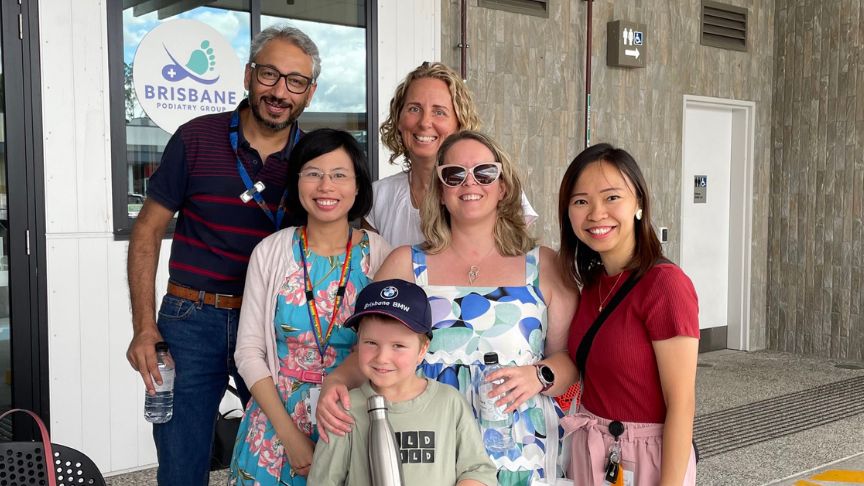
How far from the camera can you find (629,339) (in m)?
1.91

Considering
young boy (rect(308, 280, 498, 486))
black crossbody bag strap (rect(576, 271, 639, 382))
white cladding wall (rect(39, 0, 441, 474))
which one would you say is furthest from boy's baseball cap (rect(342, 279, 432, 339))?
white cladding wall (rect(39, 0, 441, 474))

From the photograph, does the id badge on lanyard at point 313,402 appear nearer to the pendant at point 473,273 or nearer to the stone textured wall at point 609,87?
the pendant at point 473,273

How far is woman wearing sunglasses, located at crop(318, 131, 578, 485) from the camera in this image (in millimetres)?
1971

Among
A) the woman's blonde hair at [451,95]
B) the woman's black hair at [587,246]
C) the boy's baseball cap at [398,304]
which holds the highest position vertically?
the woman's blonde hair at [451,95]

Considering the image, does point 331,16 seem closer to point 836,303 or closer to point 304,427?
point 304,427

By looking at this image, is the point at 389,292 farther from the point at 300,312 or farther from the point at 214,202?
the point at 214,202

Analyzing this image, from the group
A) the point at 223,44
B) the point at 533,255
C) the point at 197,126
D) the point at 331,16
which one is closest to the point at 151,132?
the point at 223,44

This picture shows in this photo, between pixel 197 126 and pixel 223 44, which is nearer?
pixel 197 126

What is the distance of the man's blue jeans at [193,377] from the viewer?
2422 mm

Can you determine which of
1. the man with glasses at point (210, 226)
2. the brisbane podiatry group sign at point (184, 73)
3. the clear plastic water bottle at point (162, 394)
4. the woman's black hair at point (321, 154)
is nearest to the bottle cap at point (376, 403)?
the woman's black hair at point (321, 154)

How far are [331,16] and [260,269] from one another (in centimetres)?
301

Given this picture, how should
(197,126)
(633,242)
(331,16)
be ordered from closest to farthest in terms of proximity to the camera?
(633,242) < (197,126) < (331,16)

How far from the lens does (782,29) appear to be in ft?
24.1

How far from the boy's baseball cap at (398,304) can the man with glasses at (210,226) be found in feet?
1.98
